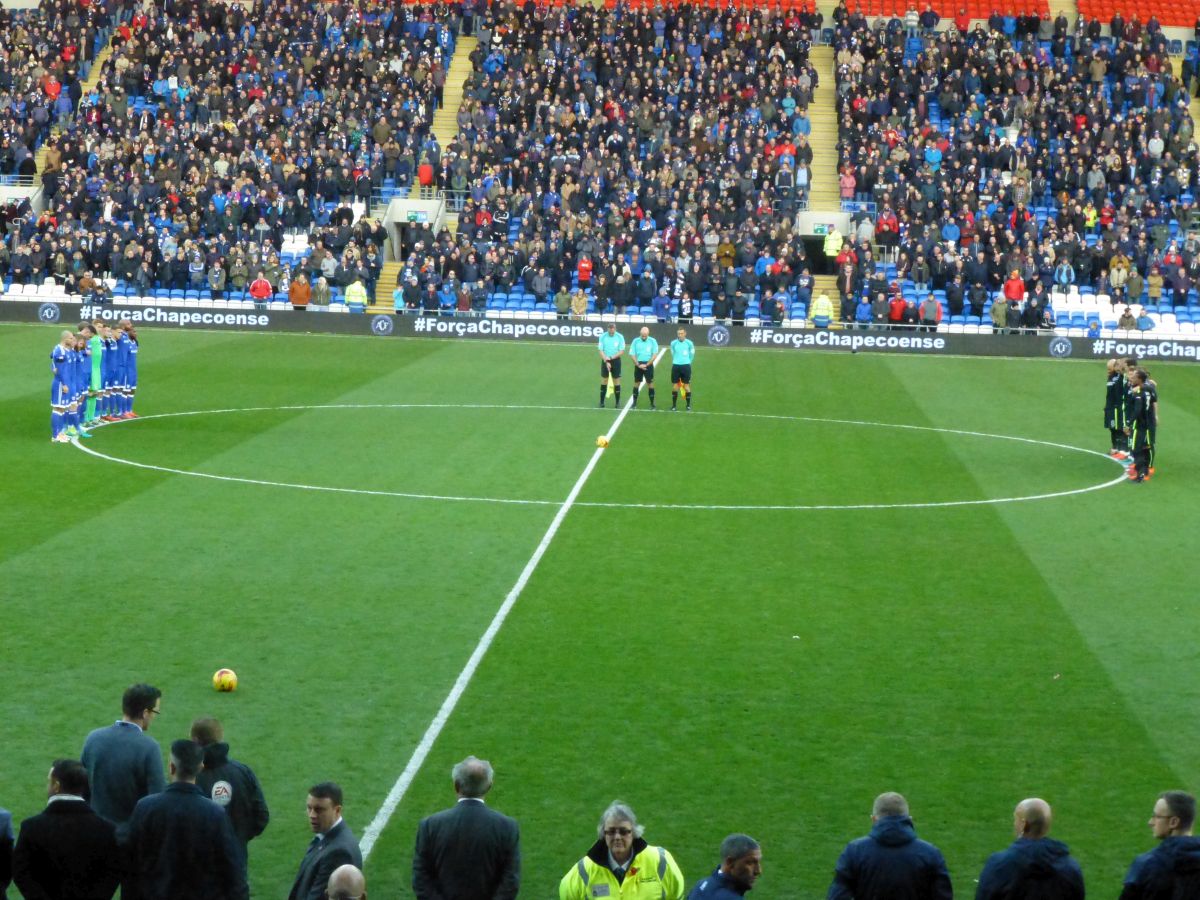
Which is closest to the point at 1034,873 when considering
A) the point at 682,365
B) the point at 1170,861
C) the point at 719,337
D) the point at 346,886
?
the point at 1170,861

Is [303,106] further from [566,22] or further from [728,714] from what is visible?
[728,714]

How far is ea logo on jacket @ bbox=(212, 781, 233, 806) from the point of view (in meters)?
7.96

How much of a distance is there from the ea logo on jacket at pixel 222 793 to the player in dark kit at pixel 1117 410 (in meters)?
19.0

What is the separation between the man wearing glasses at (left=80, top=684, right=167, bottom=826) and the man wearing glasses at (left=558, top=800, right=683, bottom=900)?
221 cm

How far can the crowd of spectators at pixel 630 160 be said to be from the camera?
46531 millimetres

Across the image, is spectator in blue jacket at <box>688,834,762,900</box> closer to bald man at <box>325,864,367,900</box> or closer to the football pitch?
bald man at <box>325,864,367,900</box>

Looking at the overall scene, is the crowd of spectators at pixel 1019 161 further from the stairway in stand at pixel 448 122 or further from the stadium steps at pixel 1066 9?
the stairway in stand at pixel 448 122

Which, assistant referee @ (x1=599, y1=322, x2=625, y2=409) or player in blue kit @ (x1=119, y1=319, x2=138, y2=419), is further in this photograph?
assistant referee @ (x1=599, y1=322, x2=625, y2=409)

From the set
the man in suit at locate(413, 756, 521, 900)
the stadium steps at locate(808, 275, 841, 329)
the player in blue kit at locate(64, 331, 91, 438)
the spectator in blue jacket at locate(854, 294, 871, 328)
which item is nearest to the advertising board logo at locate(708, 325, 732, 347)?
the stadium steps at locate(808, 275, 841, 329)

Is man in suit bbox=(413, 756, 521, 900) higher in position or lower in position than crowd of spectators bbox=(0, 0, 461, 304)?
lower

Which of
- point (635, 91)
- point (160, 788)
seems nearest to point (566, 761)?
point (160, 788)

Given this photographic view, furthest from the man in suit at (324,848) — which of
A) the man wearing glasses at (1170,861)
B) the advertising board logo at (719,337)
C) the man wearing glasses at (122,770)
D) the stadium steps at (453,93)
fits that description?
the stadium steps at (453,93)

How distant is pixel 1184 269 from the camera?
45.8m

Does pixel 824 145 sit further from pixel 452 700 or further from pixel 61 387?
pixel 452 700
